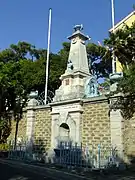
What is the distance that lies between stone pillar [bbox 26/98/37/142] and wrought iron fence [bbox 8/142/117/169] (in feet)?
1.77

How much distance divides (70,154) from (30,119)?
5061mm

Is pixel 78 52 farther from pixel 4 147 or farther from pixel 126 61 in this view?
pixel 4 147

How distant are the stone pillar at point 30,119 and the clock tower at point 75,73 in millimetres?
2191

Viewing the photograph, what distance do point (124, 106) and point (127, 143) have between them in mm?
1746

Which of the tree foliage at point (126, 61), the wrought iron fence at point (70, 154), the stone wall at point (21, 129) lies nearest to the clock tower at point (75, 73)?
the tree foliage at point (126, 61)

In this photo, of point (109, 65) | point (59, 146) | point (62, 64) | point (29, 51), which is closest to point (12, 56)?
point (29, 51)

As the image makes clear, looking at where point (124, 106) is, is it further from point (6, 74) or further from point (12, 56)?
point (12, 56)

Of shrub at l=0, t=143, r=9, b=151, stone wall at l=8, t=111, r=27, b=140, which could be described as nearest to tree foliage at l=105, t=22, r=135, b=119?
stone wall at l=8, t=111, r=27, b=140

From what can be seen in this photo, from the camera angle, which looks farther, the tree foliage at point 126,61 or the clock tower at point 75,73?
the clock tower at point 75,73

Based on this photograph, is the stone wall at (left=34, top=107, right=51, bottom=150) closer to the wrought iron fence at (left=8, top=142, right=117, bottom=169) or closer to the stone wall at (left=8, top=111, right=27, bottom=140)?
the wrought iron fence at (left=8, top=142, right=117, bottom=169)

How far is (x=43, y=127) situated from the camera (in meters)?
17.1

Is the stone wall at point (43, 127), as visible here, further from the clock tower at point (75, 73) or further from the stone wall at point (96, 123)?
the stone wall at point (96, 123)

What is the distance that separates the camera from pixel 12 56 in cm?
3161

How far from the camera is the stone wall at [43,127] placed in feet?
54.6
